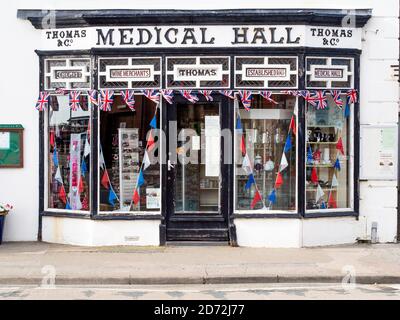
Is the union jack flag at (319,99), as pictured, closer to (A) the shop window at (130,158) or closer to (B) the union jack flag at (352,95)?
(B) the union jack flag at (352,95)

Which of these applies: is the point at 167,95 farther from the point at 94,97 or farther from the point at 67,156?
the point at 67,156

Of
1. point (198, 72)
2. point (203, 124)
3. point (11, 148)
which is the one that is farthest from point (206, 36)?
point (11, 148)

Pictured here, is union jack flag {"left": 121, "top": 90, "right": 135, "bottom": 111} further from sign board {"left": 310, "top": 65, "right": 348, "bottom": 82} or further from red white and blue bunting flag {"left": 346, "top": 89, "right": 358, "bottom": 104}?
red white and blue bunting flag {"left": 346, "top": 89, "right": 358, "bottom": 104}

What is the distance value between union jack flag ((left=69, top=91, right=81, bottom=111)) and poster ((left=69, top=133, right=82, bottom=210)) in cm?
54

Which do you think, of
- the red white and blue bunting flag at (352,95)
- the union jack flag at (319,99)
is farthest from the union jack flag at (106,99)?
the red white and blue bunting flag at (352,95)

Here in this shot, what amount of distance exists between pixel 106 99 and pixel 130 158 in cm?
118

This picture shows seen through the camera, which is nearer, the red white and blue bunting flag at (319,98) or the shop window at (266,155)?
the red white and blue bunting flag at (319,98)

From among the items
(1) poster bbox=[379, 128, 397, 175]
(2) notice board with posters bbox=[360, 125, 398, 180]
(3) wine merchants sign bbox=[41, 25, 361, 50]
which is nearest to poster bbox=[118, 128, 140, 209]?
(3) wine merchants sign bbox=[41, 25, 361, 50]

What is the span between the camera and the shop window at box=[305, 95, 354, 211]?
12.9 meters

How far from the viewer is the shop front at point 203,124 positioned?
12438 millimetres

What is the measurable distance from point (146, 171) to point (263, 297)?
177 inches

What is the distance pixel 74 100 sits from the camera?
12.7 metres

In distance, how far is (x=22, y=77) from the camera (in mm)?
12930
